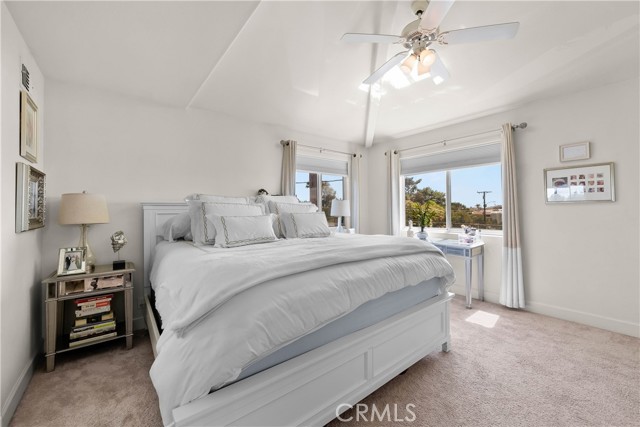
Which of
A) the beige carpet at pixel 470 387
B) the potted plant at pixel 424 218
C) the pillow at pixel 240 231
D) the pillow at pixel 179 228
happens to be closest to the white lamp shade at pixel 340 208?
the potted plant at pixel 424 218

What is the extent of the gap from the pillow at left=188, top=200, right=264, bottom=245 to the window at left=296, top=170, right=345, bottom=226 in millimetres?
1618

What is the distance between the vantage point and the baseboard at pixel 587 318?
2584 millimetres

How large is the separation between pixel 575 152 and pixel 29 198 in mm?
4775

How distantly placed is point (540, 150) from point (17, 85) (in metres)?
4.60

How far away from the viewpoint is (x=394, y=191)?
451 centimetres

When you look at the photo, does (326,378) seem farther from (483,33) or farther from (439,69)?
(439,69)

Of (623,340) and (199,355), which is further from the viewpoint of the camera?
(623,340)

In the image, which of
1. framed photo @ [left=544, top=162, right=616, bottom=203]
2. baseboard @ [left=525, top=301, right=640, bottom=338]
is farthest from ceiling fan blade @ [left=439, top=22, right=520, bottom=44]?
baseboard @ [left=525, top=301, right=640, bottom=338]

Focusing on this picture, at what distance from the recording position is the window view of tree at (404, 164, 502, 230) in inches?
145

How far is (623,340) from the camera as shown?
247cm

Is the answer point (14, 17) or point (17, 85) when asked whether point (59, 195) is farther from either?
point (14, 17)

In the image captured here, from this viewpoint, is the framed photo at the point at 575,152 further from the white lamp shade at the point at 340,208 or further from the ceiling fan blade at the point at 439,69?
the white lamp shade at the point at 340,208

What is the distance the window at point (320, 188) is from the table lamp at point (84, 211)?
7.96 feet

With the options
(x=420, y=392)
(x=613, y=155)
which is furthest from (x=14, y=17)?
(x=613, y=155)
